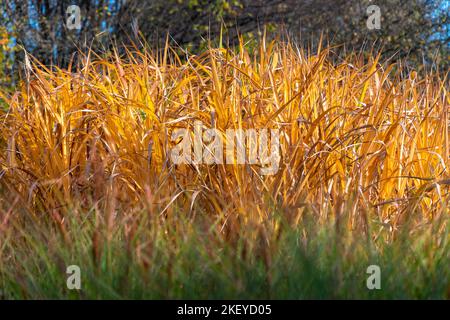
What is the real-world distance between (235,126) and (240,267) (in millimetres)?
1198

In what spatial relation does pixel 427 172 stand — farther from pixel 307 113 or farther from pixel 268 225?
pixel 268 225

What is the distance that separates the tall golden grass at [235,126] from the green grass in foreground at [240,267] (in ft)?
1.80

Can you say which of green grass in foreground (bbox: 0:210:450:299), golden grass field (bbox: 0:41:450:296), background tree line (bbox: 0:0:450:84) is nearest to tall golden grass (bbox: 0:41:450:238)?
golden grass field (bbox: 0:41:450:296)

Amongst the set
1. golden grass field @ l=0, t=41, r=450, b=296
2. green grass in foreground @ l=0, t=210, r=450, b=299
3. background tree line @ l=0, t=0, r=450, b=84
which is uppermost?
background tree line @ l=0, t=0, r=450, b=84

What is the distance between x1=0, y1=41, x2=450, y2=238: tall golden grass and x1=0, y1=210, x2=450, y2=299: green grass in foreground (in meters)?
0.55

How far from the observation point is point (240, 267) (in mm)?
2416

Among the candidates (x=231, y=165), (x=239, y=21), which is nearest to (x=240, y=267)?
(x=231, y=165)

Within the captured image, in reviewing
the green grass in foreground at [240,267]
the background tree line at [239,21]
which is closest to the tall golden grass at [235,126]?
the green grass in foreground at [240,267]

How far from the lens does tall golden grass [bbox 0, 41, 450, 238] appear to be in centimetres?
339

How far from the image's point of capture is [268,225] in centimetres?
272

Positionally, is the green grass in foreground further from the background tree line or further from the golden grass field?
the background tree line

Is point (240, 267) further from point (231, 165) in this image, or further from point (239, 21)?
point (239, 21)
